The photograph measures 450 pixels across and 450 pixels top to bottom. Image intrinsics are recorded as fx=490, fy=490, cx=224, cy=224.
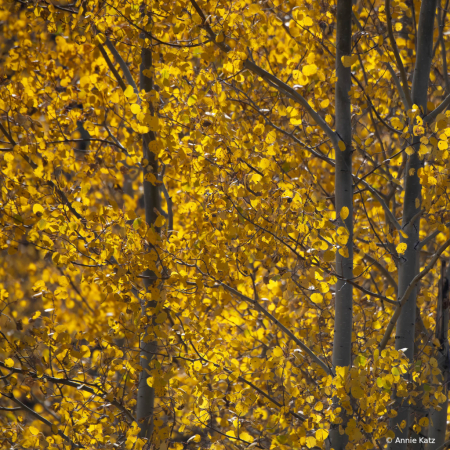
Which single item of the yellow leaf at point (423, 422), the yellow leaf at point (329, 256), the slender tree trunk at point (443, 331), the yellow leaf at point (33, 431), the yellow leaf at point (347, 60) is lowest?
the yellow leaf at point (33, 431)

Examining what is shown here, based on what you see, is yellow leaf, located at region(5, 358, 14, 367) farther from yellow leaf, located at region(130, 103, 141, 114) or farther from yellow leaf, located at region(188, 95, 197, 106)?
yellow leaf, located at region(188, 95, 197, 106)

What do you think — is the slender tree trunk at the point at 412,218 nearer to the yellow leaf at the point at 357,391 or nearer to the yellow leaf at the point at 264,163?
the yellow leaf at the point at 357,391

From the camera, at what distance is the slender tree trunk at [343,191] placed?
8.87 feet

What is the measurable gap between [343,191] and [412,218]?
1.57ft

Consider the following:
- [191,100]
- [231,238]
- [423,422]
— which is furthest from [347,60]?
[423,422]

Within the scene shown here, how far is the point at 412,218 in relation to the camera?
2.85 metres

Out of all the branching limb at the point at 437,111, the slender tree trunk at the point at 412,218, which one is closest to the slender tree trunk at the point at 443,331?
the slender tree trunk at the point at 412,218

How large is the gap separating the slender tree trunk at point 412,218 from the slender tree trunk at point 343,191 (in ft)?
1.29

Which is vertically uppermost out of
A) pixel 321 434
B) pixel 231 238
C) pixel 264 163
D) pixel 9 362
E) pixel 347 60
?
pixel 347 60

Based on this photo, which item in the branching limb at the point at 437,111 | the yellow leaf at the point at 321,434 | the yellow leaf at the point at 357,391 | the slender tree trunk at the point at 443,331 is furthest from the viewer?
the slender tree trunk at the point at 443,331

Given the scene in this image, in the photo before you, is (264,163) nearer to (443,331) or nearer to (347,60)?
(347,60)

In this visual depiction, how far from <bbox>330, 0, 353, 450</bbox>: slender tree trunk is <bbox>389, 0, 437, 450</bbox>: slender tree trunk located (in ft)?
1.29

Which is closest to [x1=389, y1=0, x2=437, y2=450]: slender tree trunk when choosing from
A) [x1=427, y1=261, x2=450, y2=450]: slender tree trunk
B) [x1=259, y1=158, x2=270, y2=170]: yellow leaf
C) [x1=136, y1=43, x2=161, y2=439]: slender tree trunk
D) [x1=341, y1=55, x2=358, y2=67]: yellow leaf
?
[x1=427, y1=261, x2=450, y2=450]: slender tree trunk

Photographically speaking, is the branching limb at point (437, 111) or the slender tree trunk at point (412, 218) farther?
the slender tree trunk at point (412, 218)
